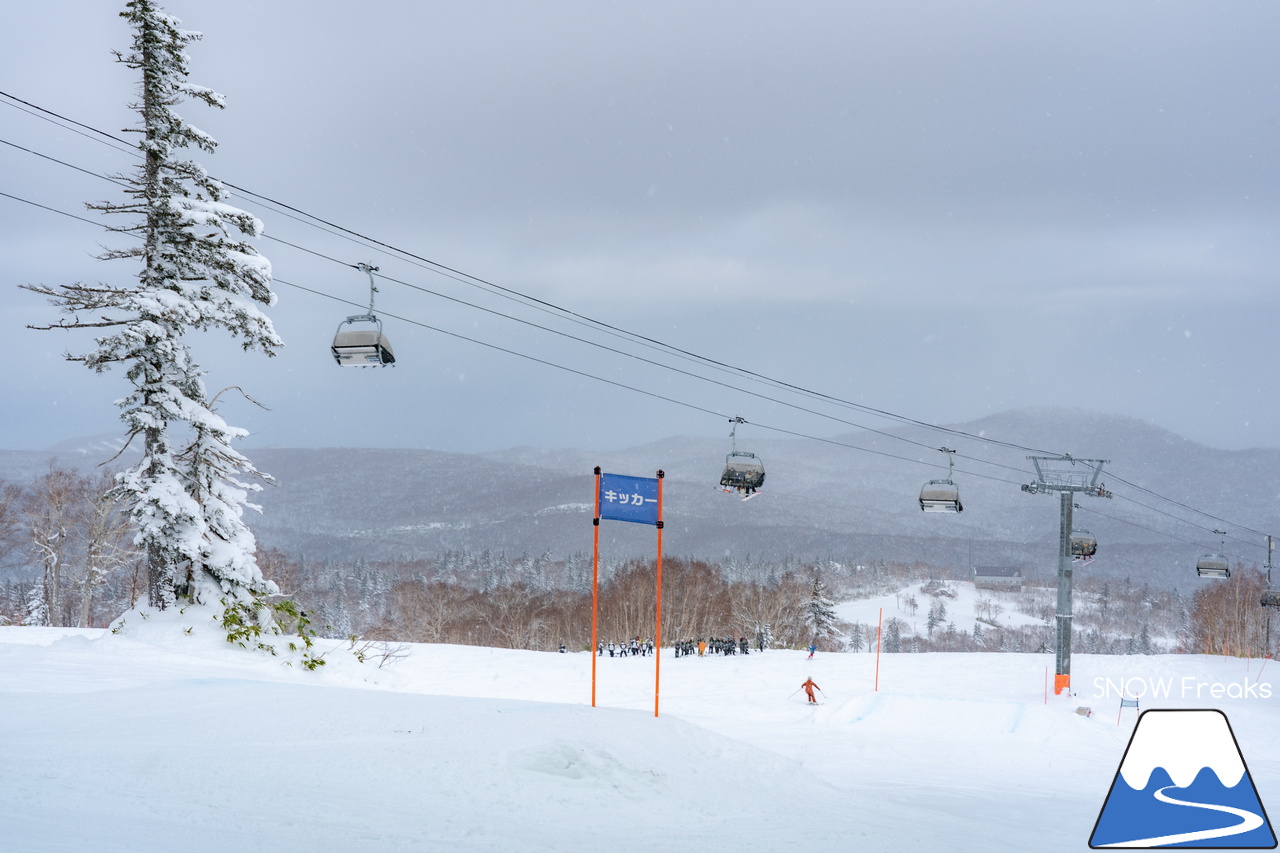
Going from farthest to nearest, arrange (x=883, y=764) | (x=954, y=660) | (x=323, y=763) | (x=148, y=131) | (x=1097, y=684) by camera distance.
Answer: (x=954, y=660)
(x=1097, y=684)
(x=148, y=131)
(x=883, y=764)
(x=323, y=763)

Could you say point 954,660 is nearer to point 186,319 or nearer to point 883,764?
point 883,764

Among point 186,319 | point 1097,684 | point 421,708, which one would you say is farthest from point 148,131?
point 1097,684

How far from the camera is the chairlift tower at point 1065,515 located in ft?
110

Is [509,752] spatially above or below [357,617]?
above

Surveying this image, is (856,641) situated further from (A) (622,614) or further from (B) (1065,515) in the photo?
(B) (1065,515)

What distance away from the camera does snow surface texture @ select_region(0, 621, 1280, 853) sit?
7031mm

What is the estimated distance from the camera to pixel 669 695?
90.9 feet

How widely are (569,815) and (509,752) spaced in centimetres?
165

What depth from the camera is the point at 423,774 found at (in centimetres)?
880

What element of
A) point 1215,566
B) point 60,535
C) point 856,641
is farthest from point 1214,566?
point 856,641

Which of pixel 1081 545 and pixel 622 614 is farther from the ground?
pixel 1081 545

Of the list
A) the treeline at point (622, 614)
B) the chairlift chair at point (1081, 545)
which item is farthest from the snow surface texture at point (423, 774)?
the treeline at point (622, 614)

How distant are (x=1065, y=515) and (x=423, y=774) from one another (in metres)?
31.2

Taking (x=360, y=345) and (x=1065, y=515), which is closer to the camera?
(x=360, y=345)
